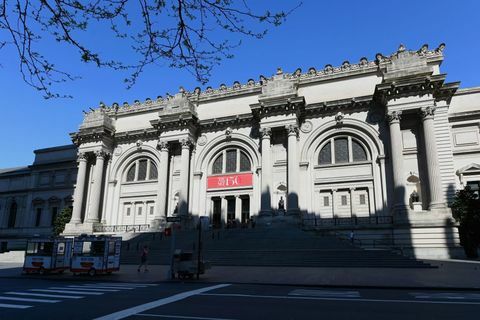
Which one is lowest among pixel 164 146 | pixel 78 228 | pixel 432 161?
pixel 78 228

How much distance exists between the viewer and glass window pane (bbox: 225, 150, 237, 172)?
127 ft

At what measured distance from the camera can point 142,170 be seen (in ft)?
141

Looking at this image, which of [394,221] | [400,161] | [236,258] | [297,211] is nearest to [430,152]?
[400,161]

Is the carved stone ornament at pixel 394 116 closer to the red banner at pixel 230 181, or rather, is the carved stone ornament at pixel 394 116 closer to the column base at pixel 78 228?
the red banner at pixel 230 181

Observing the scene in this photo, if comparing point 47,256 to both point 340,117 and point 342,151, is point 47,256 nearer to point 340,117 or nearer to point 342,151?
point 342,151

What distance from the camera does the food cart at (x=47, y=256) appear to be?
2036 centimetres

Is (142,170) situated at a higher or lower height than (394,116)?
lower

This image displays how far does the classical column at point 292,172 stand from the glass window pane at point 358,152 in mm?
5612

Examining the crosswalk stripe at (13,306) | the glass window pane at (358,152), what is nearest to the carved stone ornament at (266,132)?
the glass window pane at (358,152)

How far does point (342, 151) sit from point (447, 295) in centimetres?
2377

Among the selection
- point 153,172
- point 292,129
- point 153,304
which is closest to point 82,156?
point 153,172

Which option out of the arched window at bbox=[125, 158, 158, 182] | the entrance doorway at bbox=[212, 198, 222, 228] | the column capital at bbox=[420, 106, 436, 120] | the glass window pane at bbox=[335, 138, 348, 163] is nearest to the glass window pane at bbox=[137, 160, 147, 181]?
the arched window at bbox=[125, 158, 158, 182]

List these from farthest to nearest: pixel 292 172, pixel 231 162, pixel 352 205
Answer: pixel 231 162
pixel 292 172
pixel 352 205

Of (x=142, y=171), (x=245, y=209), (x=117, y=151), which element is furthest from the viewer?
(x=117, y=151)
